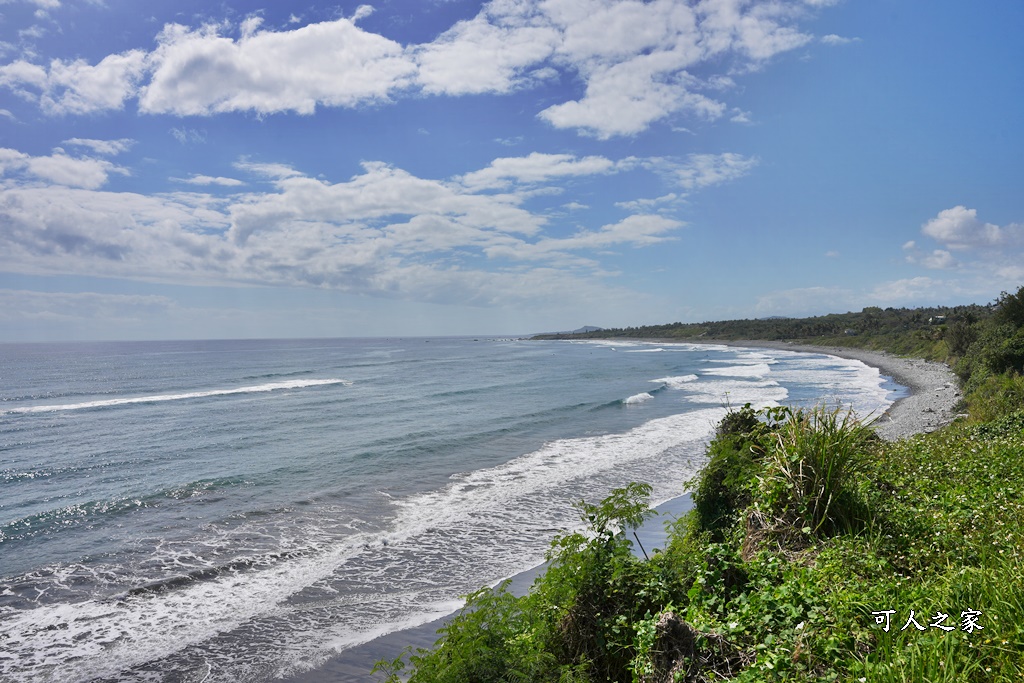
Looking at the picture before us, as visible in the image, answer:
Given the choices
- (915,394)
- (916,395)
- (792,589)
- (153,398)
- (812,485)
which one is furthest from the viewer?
(153,398)

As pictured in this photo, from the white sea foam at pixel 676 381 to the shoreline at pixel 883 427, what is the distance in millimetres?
15179

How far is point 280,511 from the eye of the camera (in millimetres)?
16375

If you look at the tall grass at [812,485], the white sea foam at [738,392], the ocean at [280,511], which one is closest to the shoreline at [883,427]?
the ocean at [280,511]

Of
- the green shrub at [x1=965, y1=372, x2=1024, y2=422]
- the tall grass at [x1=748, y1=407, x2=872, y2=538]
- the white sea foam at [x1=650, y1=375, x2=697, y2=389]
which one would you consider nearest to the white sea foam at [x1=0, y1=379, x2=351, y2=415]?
the white sea foam at [x1=650, y1=375, x2=697, y2=389]

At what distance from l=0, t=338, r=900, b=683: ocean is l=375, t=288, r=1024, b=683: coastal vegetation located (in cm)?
483

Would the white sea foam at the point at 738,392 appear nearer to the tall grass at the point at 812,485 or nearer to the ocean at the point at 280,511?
the ocean at the point at 280,511

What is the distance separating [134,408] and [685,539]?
40588 millimetres

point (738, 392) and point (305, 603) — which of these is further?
point (738, 392)

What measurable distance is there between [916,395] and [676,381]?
17613 mm

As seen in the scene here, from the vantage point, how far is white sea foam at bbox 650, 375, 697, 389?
45.7 meters

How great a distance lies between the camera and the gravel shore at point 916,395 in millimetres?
22500

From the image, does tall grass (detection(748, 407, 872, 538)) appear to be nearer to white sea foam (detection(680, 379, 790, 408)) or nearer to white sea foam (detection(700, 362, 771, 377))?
white sea foam (detection(680, 379, 790, 408))

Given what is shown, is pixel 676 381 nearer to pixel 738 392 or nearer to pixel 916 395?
pixel 738 392

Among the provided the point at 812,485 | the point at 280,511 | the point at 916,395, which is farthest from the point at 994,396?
the point at 280,511
